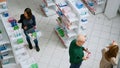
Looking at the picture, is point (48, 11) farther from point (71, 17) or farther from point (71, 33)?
point (71, 17)

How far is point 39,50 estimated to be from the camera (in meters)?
7.93

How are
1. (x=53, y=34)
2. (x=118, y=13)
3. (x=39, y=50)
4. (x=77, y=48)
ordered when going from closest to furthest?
(x=77, y=48) → (x=39, y=50) → (x=53, y=34) → (x=118, y=13)

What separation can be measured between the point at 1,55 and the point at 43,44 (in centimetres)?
175

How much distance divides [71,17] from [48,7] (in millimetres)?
2062

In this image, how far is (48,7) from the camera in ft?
30.0

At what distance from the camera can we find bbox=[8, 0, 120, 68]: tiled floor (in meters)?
7.66

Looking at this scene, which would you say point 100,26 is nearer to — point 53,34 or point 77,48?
point 53,34

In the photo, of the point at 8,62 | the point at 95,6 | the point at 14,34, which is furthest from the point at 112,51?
the point at 95,6

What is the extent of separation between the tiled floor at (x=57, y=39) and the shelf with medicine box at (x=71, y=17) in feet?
1.52

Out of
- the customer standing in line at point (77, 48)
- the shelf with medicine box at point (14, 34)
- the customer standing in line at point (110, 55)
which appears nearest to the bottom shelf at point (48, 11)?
the shelf with medicine box at point (14, 34)

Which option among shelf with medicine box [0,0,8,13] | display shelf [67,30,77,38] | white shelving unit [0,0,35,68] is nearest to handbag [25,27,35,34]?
white shelving unit [0,0,35,68]

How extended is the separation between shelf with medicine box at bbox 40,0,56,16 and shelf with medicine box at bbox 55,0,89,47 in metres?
1.06

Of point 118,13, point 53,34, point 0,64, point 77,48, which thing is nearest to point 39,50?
point 53,34

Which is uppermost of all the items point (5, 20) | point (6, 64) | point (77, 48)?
point (5, 20)
